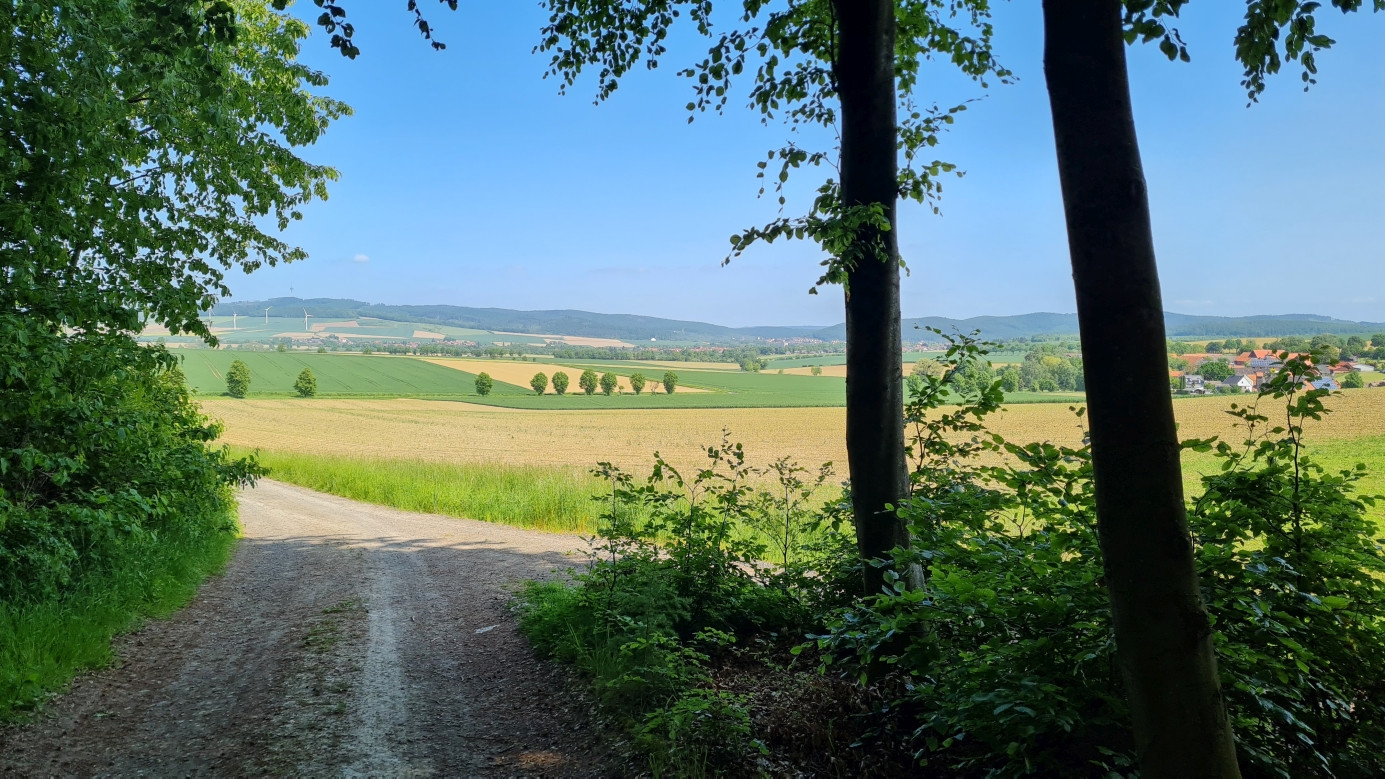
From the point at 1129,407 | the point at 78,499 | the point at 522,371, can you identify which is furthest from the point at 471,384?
the point at 1129,407

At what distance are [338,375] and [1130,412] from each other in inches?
4088

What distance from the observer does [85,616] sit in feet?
22.5

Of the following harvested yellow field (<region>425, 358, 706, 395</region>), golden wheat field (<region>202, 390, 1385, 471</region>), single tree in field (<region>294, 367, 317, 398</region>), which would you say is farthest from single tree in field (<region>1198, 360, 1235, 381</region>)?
harvested yellow field (<region>425, 358, 706, 395</region>)

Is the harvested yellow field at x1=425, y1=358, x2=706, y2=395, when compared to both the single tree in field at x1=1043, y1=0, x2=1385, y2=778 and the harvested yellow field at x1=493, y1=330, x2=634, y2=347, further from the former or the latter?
the single tree in field at x1=1043, y1=0, x2=1385, y2=778

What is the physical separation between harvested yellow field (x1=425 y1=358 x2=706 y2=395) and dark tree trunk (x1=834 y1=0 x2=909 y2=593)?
286ft

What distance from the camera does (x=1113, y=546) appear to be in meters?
2.37

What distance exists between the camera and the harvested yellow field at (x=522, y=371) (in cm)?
9494

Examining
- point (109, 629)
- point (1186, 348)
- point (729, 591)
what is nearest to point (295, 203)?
point (109, 629)

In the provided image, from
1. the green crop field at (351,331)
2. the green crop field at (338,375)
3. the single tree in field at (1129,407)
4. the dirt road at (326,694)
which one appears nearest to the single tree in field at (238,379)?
the green crop field at (338,375)

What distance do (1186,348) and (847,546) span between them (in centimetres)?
648

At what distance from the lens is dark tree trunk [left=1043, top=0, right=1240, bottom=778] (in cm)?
228

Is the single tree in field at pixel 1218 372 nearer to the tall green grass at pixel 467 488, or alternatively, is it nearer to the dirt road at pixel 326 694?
the dirt road at pixel 326 694

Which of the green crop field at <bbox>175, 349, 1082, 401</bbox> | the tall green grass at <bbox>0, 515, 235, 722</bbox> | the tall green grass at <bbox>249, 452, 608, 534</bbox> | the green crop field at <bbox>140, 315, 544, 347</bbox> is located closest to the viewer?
the tall green grass at <bbox>0, 515, 235, 722</bbox>

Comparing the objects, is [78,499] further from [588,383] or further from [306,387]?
[588,383]
